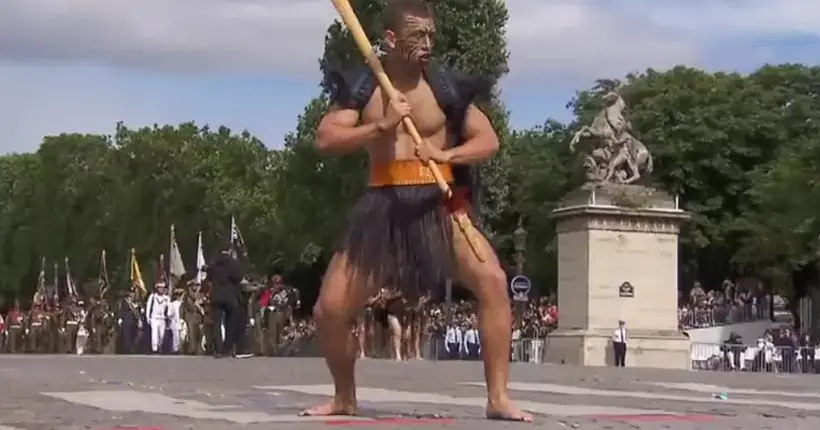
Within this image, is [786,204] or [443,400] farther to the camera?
[786,204]

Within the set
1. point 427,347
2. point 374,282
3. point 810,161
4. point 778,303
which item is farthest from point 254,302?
Answer: point 778,303

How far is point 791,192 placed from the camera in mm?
59312

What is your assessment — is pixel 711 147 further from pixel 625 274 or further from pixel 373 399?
pixel 373 399

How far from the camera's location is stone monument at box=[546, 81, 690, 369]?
33.7 metres

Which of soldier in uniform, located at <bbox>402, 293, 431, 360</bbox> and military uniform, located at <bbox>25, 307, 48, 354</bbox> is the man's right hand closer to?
soldier in uniform, located at <bbox>402, 293, 431, 360</bbox>

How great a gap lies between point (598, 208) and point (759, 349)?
283 inches

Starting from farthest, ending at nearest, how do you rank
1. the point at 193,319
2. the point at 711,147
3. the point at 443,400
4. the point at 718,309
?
1. the point at 711,147
2. the point at 718,309
3. the point at 193,319
4. the point at 443,400

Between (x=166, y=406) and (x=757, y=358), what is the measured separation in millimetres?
28615

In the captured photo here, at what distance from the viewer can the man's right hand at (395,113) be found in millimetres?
9539

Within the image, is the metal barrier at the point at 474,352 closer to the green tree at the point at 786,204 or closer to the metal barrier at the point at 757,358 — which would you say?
the metal barrier at the point at 757,358

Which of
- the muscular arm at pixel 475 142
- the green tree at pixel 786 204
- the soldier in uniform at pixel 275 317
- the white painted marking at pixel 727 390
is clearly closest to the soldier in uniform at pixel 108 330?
the soldier in uniform at pixel 275 317

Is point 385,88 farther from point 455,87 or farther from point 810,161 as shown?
point 810,161

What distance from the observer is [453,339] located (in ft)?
126

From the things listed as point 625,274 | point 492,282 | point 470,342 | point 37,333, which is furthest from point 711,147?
point 492,282
